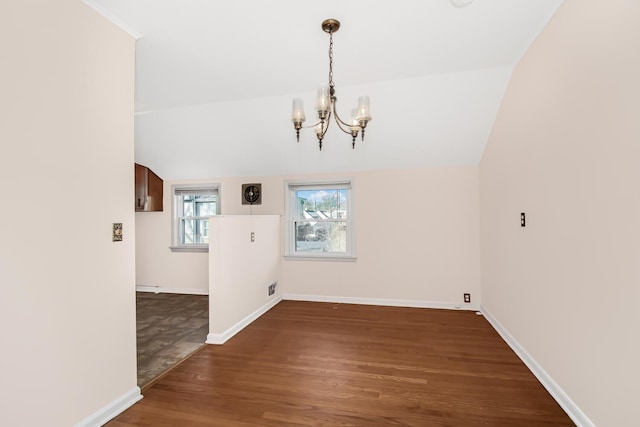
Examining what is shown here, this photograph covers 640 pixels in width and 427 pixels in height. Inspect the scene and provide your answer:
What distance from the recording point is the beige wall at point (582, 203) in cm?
141

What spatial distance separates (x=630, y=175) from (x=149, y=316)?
180 inches

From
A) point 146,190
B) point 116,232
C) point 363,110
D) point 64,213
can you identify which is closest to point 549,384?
point 363,110

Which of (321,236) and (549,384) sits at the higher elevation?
(321,236)

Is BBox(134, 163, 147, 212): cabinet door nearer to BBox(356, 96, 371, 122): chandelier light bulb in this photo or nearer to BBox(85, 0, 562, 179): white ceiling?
BBox(85, 0, 562, 179): white ceiling

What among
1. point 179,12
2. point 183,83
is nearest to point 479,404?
point 179,12

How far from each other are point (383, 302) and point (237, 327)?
206 cm

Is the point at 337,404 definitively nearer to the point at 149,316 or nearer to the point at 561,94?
the point at 561,94

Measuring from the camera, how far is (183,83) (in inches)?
115

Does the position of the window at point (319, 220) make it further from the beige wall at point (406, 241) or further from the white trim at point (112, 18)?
the white trim at point (112, 18)

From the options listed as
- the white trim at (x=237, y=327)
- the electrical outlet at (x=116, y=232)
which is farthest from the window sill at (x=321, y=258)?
the electrical outlet at (x=116, y=232)

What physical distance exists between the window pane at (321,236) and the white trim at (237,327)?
3.24 feet

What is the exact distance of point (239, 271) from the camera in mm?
3301

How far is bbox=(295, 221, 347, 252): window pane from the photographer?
4.49 meters

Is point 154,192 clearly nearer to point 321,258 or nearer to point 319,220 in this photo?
point 319,220
